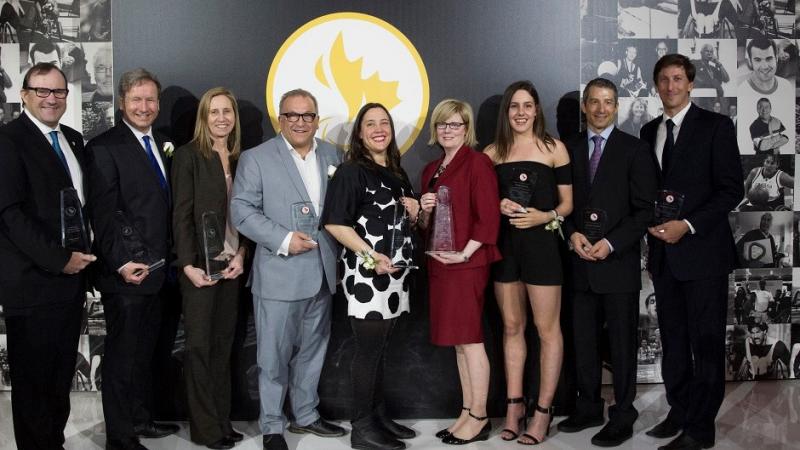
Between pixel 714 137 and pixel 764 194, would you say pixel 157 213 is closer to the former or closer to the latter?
pixel 714 137

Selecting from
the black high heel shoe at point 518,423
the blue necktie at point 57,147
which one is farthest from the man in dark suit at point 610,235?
the blue necktie at point 57,147

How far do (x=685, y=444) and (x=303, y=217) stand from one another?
2202 millimetres

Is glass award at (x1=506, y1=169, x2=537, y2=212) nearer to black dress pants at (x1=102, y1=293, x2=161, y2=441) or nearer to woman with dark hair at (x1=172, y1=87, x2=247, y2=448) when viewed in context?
woman with dark hair at (x1=172, y1=87, x2=247, y2=448)

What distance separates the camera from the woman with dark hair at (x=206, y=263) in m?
3.57

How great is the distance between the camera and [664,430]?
152 inches

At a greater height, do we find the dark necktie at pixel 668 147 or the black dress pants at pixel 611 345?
the dark necktie at pixel 668 147

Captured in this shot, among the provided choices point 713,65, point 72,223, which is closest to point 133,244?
point 72,223

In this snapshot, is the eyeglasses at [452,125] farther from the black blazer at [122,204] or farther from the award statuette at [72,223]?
the award statuette at [72,223]

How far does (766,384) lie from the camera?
15.6 feet

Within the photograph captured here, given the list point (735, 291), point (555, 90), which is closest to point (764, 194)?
point (735, 291)

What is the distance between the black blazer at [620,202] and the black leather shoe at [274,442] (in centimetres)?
175

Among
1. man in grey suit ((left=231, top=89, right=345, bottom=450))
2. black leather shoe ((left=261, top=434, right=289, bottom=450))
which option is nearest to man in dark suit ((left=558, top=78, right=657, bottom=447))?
man in grey suit ((left=231, top=89, right=345, bottom=450))

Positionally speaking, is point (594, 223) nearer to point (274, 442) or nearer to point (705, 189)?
point (705, 189)

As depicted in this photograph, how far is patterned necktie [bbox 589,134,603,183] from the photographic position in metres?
3.76
